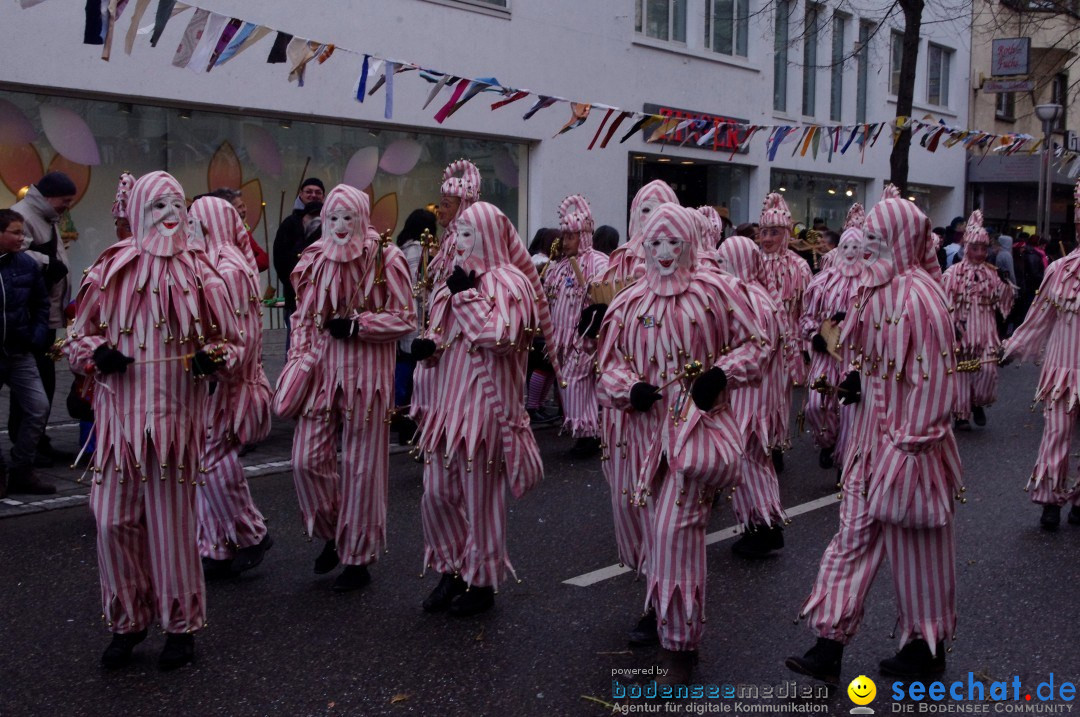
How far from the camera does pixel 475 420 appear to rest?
5469 millimetres

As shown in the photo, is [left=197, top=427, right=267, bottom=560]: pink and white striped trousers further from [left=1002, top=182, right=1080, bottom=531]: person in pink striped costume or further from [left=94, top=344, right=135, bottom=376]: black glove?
[left=1002, top=182, right=1080, bottom=531]: person in pink striped costume

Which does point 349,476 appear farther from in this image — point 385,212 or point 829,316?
point 385,212

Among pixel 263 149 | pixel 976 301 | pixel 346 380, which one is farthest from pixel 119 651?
pixel 263 149

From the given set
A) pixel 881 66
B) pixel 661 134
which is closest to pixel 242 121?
pixel 661 134

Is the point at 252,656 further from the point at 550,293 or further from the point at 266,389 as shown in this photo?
the point at 550,293

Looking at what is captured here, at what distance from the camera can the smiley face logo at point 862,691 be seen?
4.53 m

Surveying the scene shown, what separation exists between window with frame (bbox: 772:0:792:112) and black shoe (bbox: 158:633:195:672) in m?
19.6

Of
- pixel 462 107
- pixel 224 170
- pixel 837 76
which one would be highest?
pixel 837 76

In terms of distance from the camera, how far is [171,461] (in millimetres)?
4770

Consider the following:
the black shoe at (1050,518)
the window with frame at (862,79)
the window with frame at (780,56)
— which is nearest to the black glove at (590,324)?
the black shoe at (1050,518)

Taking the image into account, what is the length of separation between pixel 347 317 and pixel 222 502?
1140mm

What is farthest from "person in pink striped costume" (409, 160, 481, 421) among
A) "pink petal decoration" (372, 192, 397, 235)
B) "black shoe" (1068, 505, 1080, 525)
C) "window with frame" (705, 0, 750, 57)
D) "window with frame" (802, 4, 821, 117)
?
"window with frame" (802, 4, 821, 117)

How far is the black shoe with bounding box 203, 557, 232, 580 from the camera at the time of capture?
20.0 feet

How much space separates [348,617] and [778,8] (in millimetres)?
19424
